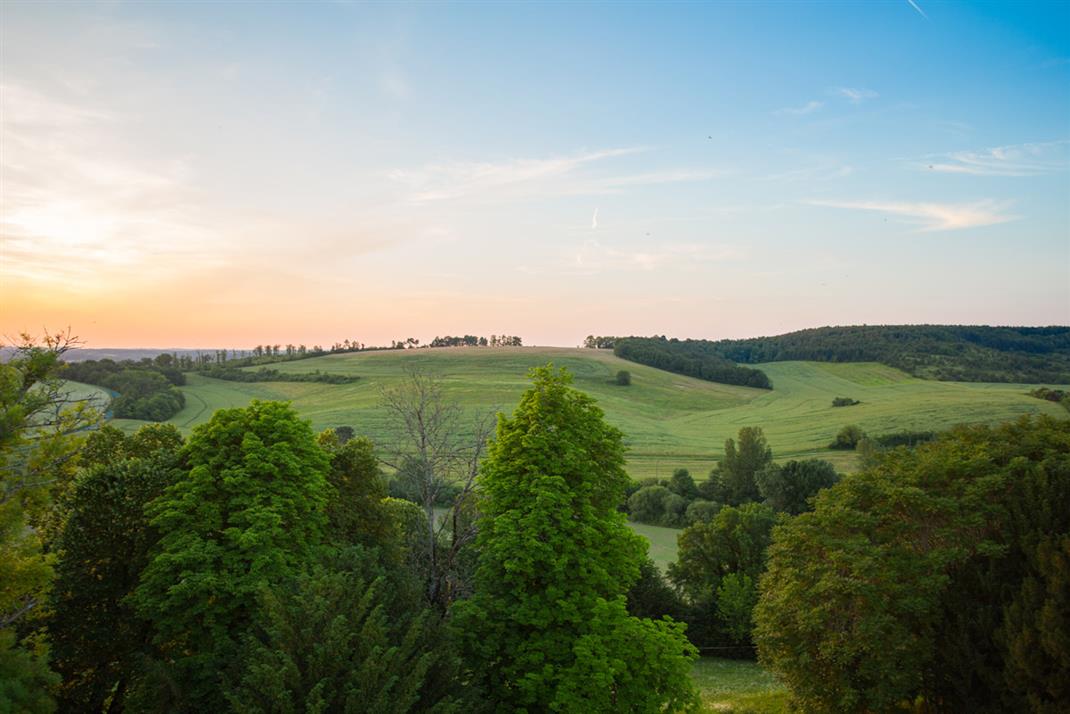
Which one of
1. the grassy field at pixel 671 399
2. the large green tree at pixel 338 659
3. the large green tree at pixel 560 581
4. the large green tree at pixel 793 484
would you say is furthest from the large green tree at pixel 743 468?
the large green tree at pixel 338 659

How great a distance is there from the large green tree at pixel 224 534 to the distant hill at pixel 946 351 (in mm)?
152268

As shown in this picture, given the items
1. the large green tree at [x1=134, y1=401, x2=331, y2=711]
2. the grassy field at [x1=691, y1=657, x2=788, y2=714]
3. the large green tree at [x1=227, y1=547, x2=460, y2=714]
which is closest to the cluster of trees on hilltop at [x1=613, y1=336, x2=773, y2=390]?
the grassy field at [x1=691, y1=657, x2=788, y2=714]

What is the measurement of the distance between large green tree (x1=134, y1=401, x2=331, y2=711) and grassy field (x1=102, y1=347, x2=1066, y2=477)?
68.2 metres

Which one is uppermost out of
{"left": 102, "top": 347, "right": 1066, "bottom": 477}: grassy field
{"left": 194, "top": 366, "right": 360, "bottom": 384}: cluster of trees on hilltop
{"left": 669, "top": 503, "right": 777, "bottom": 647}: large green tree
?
{"left": 194, "top": 366, "right": 360, "bottom": 384}: cluster of trees on hilltop

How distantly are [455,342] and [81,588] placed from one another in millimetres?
176499

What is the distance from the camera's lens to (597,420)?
2492cm

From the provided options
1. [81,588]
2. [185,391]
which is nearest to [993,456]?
[81,588]

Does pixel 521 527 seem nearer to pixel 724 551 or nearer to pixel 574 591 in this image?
pixel 574 591

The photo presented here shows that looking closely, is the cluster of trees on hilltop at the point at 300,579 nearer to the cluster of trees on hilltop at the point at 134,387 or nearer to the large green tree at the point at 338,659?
the large green tree at the point at 338,659

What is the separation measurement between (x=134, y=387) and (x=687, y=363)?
12817 centimetres

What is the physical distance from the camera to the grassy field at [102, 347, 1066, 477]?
110 metres

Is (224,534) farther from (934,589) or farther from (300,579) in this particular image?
(934,589)

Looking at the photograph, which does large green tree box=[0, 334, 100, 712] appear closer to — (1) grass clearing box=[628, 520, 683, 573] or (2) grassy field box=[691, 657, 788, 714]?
(2) grassy field box=[691, 657, 788, 714]

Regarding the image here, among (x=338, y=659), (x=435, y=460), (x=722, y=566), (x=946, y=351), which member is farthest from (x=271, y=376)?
(x=946, y=351)
